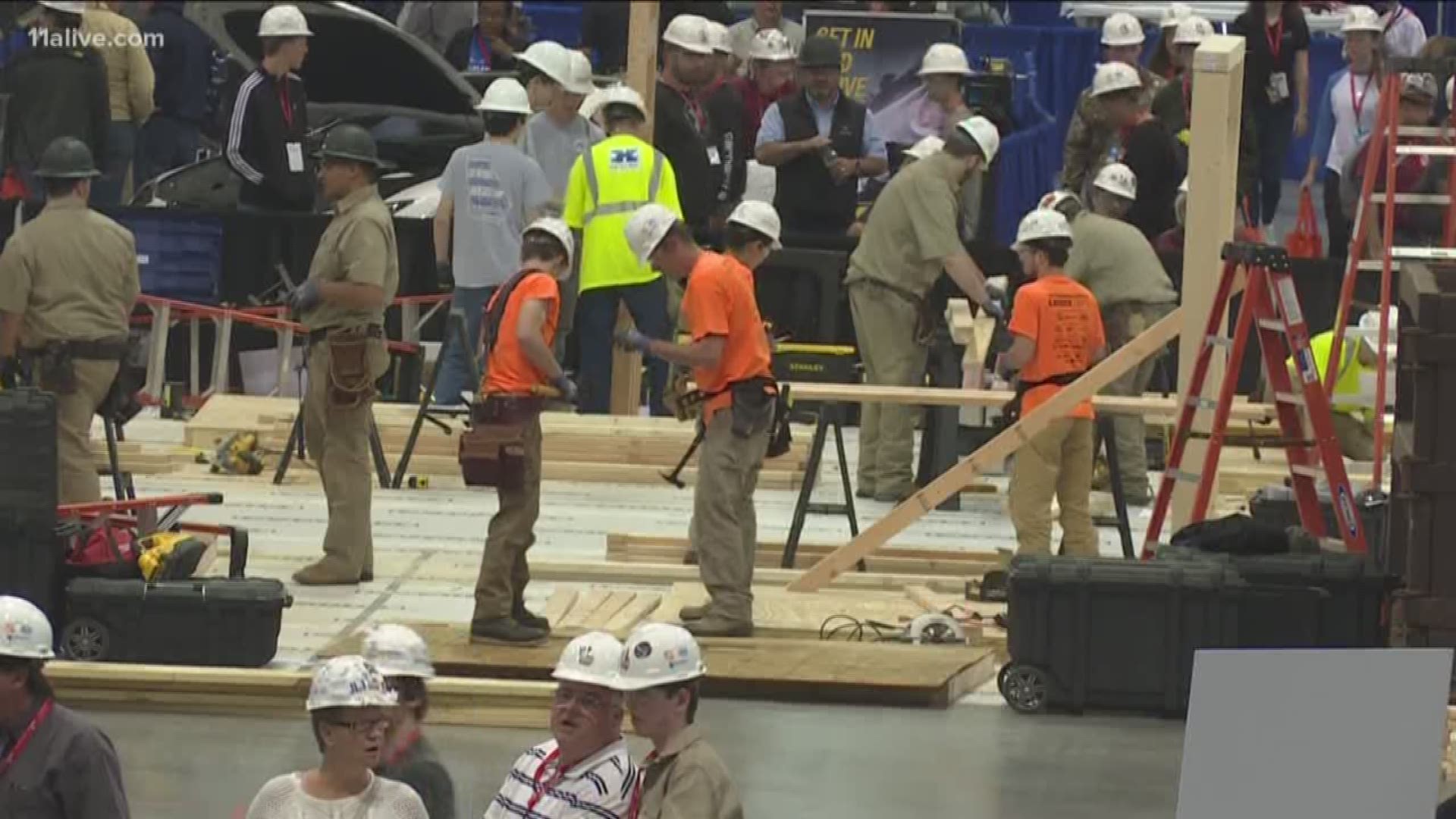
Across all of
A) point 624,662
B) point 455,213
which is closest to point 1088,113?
point 455,213

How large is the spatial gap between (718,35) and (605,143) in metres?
4.10

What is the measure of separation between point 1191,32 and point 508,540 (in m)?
12.4

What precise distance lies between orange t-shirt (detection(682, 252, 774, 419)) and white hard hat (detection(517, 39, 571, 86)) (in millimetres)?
6431

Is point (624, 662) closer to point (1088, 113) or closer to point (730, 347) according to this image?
point (730, 347)

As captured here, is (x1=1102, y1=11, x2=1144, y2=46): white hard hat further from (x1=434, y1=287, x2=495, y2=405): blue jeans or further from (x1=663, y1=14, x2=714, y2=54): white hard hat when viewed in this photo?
(x1=434, y1=287, x2=495, y2=405): blue jeans

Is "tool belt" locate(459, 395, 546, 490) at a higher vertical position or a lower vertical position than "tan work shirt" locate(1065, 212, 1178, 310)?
lower

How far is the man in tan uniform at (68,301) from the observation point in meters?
16.6

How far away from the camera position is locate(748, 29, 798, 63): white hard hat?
25.9 m

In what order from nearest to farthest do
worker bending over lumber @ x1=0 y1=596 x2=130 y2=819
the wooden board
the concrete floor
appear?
worker bending over lumber @ x1=0 y1=596 x2=130 y2=819, the concrete floor, the wooden board

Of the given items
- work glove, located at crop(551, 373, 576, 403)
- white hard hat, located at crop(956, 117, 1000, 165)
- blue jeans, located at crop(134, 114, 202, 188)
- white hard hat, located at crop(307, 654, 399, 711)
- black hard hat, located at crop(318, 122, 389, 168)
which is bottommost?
white hard hat, located at crop(307, 654, 399, 711)

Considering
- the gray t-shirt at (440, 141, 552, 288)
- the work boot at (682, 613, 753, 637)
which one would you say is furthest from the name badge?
the work boot at (682, 613, 753, 637)

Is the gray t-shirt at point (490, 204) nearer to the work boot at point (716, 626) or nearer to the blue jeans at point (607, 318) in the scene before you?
the blue jeans at point (607, 318)

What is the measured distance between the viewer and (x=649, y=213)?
50.2 ft

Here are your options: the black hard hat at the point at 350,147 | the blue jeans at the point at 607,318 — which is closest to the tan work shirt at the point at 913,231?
the blue jeans at the point at 607,318
